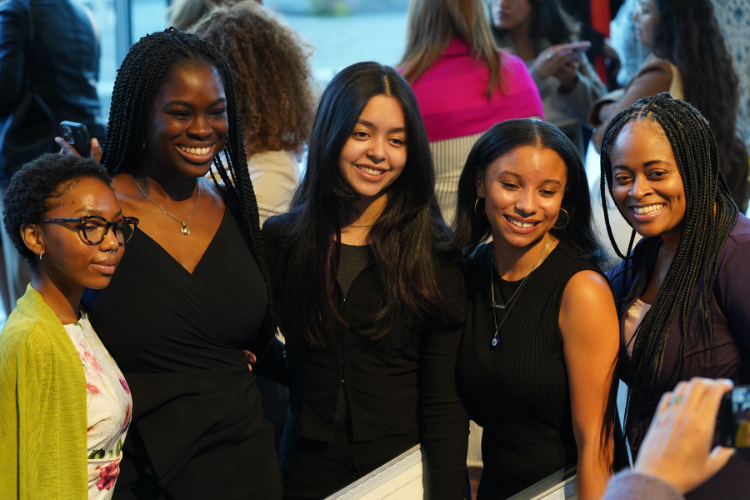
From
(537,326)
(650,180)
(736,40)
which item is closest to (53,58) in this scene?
(537,326)

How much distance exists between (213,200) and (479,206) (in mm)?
742

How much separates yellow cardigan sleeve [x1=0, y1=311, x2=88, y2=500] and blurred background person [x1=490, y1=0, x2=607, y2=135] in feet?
8.75

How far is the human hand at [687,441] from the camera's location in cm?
106

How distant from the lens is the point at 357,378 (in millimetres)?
1928

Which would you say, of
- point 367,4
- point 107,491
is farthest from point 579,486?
point 367,4

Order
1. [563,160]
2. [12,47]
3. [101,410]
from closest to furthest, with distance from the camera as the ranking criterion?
[101,410] → [563,160] → [12,47]

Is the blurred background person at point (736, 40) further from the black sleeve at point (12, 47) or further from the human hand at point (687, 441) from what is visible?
the black sleeve at point (12, 47)

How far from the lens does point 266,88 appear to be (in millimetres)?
2631

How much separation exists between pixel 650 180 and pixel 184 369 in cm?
122

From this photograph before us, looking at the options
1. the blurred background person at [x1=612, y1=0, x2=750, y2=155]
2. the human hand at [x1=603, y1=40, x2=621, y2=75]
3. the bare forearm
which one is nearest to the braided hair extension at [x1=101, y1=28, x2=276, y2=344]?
the bare forearm

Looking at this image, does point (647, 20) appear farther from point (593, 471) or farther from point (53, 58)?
point (53, 58)

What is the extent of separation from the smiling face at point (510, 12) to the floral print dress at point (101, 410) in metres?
2.63

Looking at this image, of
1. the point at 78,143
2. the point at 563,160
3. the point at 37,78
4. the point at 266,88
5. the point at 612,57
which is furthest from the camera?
the point at 612,57

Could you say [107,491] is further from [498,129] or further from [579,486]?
[498,129]
